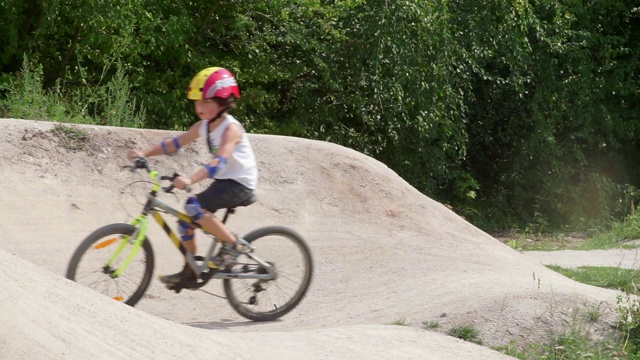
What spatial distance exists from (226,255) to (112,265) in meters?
0.79

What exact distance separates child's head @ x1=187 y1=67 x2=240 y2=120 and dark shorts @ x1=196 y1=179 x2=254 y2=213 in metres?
0.48

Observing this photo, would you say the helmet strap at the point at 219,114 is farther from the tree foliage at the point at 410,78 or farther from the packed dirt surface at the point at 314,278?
the tree foliage at the point at 410,78

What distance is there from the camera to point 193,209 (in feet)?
23.0

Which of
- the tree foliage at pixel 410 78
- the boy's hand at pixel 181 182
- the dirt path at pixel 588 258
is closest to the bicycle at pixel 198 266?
the boy's hand at pixel 181 182

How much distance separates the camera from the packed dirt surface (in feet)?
17.6

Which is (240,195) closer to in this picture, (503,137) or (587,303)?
(587,303)

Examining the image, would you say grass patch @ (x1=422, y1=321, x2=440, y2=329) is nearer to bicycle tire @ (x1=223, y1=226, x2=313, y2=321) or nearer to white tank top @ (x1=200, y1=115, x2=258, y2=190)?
bicycle tire @ (x1=223, y1=226, x2=313, y2=321)

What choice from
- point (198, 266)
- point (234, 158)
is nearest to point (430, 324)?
point (198, 266)

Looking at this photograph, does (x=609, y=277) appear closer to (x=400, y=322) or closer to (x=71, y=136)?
(x=400, y=322)

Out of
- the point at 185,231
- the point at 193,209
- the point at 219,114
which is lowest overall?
the point at 185,231

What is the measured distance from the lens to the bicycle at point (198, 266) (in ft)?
22.9

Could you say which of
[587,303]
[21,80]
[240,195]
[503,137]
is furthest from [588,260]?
[503,137]

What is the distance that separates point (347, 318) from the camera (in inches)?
303

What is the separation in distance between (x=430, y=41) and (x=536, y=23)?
2552 millimetres
